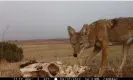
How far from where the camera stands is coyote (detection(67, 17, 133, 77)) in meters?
7.91

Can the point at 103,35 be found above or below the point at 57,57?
above

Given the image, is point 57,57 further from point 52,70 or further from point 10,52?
point 10,52

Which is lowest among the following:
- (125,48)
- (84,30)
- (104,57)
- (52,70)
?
(52,70)

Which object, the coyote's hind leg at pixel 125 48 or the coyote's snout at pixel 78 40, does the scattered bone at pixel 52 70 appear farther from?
the coyote's hind leg at pixel 125 48

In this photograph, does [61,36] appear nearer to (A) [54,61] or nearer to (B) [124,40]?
(A) [54,61]

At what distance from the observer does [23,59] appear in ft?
26.5

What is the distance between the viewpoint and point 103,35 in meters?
7.98

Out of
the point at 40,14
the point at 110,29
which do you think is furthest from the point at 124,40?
the point at 40,14

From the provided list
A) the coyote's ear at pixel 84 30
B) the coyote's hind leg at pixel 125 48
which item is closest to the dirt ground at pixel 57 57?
the coyote's hind leg at pixel 125 48

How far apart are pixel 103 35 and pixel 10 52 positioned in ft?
5.24

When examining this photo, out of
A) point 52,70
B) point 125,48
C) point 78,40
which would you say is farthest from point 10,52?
point 125,48

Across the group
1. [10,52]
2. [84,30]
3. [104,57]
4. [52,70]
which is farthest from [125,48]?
[10,52]

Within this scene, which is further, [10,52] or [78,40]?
[10,52]

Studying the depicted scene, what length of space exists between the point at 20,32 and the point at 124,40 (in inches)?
69.1
